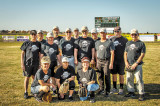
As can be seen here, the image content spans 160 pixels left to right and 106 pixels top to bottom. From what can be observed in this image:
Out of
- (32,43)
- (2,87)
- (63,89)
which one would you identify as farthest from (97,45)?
(2,87)

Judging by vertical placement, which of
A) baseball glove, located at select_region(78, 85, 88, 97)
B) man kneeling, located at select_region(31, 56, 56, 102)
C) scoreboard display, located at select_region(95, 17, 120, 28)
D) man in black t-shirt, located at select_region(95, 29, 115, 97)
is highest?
scoreboard display, located at select_region(95, 17, 120, 28)

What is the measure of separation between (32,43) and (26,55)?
47 centimetres

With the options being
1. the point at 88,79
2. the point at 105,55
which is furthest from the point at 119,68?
the point at 88,79

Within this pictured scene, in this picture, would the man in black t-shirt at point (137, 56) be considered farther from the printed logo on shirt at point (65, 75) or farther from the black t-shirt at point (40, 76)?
the black t-shirt at point (40, 76)

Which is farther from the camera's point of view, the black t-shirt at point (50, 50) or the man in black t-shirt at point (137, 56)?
the black t-shirt at point (50, 50)

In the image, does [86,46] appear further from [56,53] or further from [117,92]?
[117,92]

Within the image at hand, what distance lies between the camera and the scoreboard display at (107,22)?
2844 cm

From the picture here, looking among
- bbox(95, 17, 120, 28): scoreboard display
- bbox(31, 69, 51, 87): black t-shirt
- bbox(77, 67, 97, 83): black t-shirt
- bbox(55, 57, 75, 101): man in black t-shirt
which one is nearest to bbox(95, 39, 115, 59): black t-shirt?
bbox(77, 67, 97, 83): black t-shirt

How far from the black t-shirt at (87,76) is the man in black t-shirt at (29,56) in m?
1.62

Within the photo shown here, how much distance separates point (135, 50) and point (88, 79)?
1794mm

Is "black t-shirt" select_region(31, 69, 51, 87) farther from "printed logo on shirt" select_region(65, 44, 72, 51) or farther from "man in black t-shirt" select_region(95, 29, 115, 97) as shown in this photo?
"man in black t-shirt" select_region(95, 29, 115, 97)

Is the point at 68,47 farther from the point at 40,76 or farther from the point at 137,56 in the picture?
the point at 137,56

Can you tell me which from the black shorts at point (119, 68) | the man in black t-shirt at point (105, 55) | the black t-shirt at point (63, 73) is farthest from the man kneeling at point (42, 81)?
the black shorts at point (119, 68)

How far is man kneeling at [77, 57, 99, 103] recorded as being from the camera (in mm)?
4485
